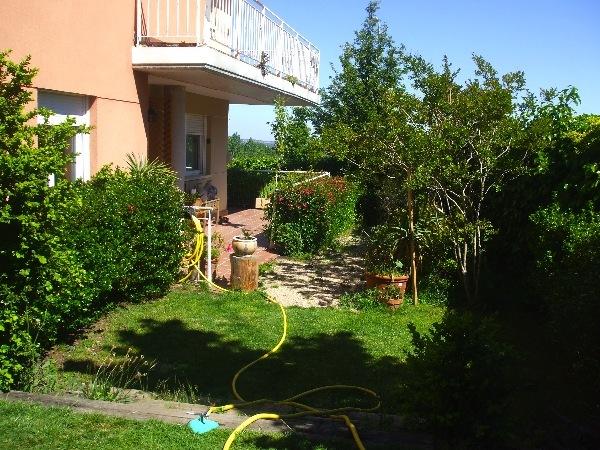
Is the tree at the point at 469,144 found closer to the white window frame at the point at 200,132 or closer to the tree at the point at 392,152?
the tree at the point at 392,152

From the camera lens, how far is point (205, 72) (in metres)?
10.5

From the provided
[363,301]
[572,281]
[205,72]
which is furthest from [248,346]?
[205,72]

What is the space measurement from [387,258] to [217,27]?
16.3 ft

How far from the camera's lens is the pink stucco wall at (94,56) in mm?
7660

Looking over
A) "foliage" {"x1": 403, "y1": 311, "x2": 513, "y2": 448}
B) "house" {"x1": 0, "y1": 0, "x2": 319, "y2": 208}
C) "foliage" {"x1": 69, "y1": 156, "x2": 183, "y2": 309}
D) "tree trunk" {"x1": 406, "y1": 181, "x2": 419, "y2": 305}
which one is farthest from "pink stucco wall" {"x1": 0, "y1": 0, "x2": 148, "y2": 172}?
"foliage" {"x1": 403, "y1": 311, "x2": 513, "y2": 448}

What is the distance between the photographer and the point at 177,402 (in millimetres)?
5191

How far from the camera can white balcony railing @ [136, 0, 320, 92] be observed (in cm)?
1024

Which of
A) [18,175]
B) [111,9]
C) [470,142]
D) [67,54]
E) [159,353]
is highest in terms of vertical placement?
[111,9]

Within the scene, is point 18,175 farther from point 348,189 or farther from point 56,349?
point 348,189

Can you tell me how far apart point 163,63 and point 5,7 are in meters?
3.03

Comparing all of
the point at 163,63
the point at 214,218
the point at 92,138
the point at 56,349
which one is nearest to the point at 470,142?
the point at 163,63

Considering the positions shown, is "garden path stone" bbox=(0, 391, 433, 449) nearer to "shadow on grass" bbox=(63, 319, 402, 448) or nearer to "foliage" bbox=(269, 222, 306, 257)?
"shadow on grass" bbox=(63, 319, 402, 448)

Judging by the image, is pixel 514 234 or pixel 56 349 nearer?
pixel 56 349

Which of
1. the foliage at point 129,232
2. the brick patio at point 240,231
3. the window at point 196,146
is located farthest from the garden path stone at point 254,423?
the window at point 196,146
